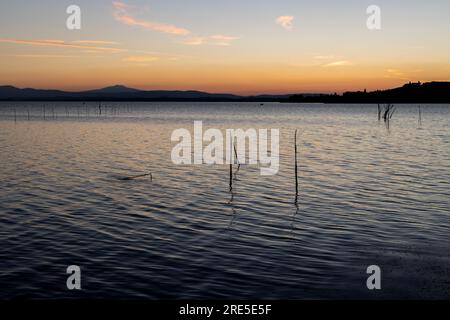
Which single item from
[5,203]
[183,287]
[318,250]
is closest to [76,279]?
[183,287]

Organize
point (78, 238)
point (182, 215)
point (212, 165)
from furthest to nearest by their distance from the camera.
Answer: point (212, 165) < point (182, 215) < point (78, 238)

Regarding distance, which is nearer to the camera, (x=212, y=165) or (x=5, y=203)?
(x=5, y=203)

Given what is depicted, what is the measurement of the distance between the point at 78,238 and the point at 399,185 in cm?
2117

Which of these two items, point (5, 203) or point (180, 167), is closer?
point (5, 203)

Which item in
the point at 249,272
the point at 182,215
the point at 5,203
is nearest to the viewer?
the point at 249,272

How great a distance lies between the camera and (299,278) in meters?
13.5

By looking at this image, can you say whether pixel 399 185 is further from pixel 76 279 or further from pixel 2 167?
pixel 2 167

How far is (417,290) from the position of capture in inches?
500

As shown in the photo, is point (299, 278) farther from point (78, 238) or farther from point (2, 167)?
point (2, 167)

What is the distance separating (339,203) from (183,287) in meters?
13.8

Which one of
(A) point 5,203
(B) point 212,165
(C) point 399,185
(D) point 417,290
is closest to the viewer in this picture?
(D) point 417,290

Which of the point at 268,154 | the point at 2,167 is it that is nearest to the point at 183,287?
the point at 2,167

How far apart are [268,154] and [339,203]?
26336 mm

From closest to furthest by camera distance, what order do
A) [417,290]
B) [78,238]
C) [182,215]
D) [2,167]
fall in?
[417,290], [78,238], [182,215], [2,167]
